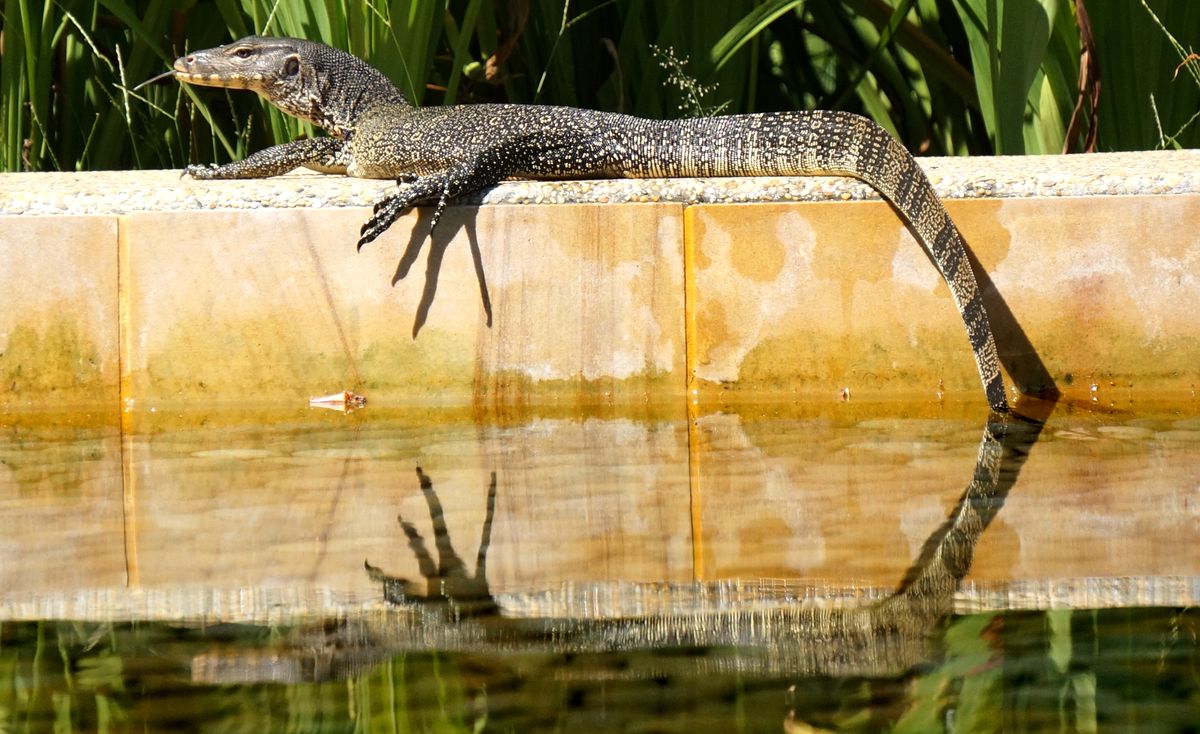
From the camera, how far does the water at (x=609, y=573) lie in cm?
194

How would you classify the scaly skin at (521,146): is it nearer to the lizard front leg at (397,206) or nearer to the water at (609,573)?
the lizard front leg at (397,206)

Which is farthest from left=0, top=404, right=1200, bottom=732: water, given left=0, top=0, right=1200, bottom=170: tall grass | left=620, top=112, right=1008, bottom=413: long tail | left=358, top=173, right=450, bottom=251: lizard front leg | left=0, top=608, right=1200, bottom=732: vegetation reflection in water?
left=0, top=0, right=1200, bottom=170: tall grass

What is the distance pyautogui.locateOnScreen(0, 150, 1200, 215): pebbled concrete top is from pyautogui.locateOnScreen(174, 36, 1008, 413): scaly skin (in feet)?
0.47

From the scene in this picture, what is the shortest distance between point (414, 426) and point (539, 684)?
81.0 inches

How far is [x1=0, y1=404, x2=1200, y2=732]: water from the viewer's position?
1.94 metres

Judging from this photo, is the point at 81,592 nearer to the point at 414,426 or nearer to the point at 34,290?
the point at 414,426

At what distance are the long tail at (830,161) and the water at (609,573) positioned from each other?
32 cm

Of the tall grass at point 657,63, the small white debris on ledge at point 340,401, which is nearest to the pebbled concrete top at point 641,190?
the small white debris on ledge at point 340,401

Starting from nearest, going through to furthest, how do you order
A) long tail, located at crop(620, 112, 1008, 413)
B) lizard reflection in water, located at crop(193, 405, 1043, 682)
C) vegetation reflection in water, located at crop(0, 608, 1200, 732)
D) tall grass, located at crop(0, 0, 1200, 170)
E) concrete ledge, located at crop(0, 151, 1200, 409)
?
1. vegetation reflection in water, located at crop(0, 608, 1200, 732)
2. lizard reflection in water, located at crop(193, 405, 1043, 682)
3. long tail, located at crop(620, 112, 1008, 413)
4. concrete ledge, located at crop(0, 151, 1200, 409)
5. tall grass, located at crop(0, 0, 1200, 170)

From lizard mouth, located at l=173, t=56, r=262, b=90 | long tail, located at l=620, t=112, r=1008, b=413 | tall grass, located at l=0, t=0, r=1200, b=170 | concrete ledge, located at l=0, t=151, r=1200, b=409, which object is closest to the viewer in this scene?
long tail, located at l=620, t=112, r=1008, b=413

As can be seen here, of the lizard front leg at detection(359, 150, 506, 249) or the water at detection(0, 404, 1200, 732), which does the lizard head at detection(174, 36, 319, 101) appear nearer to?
the lizard front leg at detection(359, 150, 506, 249)

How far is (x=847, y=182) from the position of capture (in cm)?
420

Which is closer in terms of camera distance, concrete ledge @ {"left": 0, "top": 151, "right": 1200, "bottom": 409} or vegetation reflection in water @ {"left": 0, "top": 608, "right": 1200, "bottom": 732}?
vegetation reflection in water @ {"left": 0, "top": 608, "right": 1200, "bottom": 732}

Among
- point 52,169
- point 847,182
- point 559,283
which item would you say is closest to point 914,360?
point 847,182
